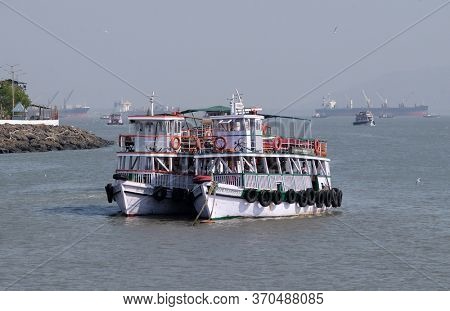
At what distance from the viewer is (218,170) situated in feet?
183

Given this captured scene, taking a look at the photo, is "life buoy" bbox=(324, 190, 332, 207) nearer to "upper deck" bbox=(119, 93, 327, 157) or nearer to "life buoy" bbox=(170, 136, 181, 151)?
"upper deck" bbox=(119, 93, 327, 157)

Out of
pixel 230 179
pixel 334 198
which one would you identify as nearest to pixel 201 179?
pixel 230 179

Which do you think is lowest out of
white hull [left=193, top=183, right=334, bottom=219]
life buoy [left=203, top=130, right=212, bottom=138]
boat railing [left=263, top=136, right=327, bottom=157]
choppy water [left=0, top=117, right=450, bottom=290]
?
choppy water [left=0, top=117, right=450, bottom=290]

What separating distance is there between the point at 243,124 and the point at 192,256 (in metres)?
14.3

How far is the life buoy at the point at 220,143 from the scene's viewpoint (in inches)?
2200

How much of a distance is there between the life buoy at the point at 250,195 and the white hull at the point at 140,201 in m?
4.41

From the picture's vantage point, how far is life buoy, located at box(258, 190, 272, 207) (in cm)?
5431

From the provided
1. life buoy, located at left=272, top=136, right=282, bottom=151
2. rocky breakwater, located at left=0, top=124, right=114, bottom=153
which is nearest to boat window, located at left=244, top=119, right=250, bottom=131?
life buoy, located at left=272, top=136, right=282, bottom=151

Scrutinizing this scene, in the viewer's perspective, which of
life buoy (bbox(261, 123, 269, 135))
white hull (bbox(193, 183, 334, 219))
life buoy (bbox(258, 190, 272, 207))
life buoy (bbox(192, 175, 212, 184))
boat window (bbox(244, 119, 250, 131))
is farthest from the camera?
life buoy (bbox(261, 123, 269, 135))

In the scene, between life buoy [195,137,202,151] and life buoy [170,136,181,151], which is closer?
life buoy [195,137,202,151]

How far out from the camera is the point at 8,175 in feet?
301

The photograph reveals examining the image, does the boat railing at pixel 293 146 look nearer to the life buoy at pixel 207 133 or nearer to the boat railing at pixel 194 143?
the boat railing at pixel 194 143

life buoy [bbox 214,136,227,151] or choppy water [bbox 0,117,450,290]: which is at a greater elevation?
life buoy [bbox 214,136,227,151]

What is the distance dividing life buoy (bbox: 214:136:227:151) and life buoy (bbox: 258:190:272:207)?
354 centimetres
